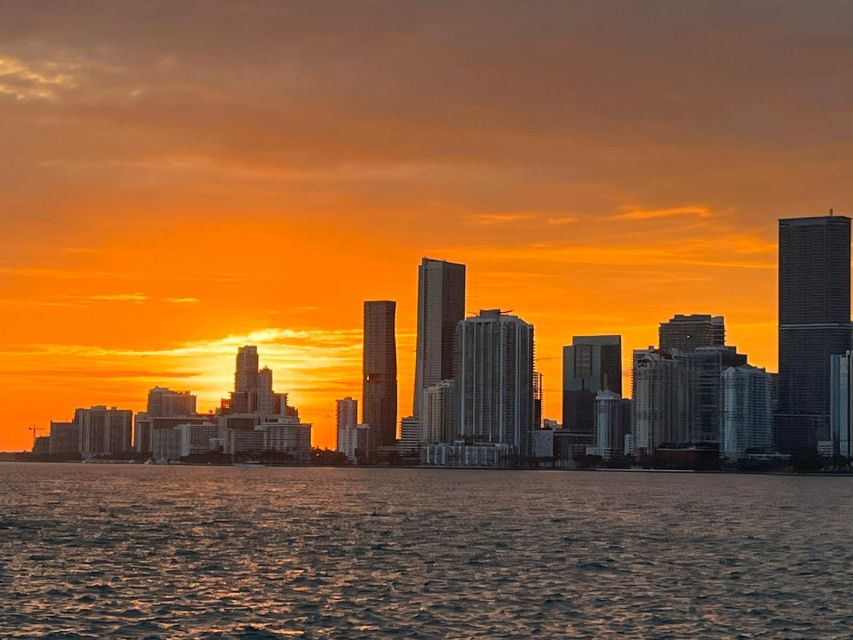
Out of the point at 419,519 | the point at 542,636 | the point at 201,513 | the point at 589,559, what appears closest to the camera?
the point at 542,636

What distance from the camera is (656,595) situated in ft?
286

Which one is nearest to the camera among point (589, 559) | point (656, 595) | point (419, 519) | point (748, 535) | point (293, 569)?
point (656, 595)

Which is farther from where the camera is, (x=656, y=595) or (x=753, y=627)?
(x=656, y=595)

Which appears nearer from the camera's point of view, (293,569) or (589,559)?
(293,569)

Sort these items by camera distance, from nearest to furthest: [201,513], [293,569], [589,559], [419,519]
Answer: [293,569] → [589,559] → [419,519] → [201,513]

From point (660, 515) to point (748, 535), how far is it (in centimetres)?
4121

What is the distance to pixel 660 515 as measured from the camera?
18462cm

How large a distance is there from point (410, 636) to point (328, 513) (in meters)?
112

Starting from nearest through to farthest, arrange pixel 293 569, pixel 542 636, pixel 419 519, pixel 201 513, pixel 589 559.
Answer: pixel 542 636, pixel 293 569, pixel 589 559, pixel 419 519, pixel 201 513

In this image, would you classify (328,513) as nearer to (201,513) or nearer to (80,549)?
(201,513)

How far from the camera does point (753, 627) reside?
7512 centimetres

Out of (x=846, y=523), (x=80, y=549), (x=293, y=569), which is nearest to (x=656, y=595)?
(x=293, y=569)

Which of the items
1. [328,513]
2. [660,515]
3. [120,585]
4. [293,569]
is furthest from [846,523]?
[120,585]

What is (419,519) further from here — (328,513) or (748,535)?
(748,535)
